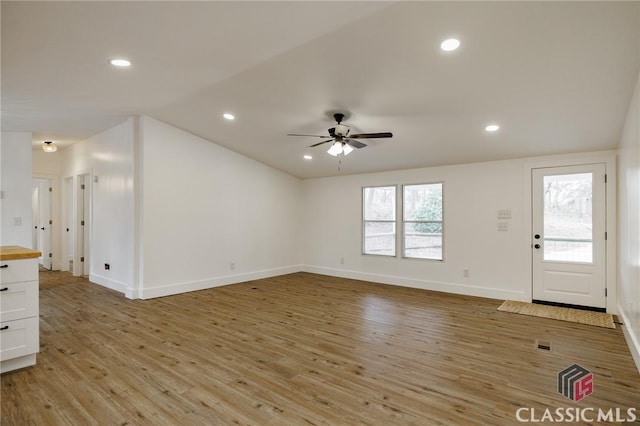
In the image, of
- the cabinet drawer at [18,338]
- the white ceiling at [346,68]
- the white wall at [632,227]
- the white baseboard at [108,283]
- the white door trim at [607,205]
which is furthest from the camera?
the white baseboard at [108,283]

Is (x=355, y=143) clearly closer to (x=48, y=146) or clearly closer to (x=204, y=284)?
(x=204, y=284)

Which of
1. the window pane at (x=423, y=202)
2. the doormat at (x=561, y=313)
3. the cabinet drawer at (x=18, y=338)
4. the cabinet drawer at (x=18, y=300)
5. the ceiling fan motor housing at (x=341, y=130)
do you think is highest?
the ceiling fan motor housing at (x=341, y=130)

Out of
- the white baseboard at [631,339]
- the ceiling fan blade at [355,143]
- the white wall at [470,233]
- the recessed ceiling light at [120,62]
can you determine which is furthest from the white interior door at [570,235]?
the recessed ceiling light at [120,62]

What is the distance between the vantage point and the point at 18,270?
2.73 meters

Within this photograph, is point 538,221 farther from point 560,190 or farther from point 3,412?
point 3,412

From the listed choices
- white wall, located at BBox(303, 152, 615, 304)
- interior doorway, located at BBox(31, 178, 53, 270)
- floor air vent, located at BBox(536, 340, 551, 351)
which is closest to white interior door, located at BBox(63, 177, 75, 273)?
interior doorway, located at BBox(31, 178, 53, 270)

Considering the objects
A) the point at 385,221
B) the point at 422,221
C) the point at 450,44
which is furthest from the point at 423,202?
the point at 450,44

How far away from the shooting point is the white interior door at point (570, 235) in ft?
15.3

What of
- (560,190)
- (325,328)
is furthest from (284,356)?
(560,190)

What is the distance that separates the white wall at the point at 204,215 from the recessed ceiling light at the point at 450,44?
15.0ft

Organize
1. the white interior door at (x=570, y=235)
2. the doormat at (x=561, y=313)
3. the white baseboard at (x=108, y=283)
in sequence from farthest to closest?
the white baseboard at (x=108, y=283) < the white interior door at (x=570, y=235) < the doormat at (x=561, y=313)

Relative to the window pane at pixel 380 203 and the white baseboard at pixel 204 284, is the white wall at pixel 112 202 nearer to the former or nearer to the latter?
the white baseboard at pixel 204 284

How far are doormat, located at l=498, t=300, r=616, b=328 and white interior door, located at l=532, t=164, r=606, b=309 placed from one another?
222 millimetres

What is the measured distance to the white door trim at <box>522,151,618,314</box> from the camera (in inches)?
179
